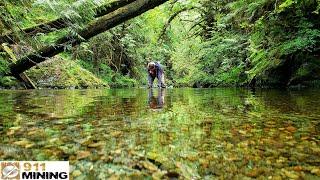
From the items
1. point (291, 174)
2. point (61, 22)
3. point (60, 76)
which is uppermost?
point (61, 22)

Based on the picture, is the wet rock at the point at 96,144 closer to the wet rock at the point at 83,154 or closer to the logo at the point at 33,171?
the wet rock at the point at 83,154

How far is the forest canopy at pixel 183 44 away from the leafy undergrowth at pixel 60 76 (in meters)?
0.04

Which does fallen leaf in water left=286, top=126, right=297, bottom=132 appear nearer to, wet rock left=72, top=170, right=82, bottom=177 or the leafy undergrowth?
wet rock left=72, top=170, right=82, bottom=177

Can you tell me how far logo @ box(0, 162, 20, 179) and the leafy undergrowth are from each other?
12.0 metres

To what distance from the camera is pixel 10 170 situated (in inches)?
61.1

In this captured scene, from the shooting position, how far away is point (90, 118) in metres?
3.55

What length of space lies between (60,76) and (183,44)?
10390 mm

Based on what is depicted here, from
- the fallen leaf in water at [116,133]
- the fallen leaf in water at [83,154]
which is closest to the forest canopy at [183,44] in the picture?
the fallen leaf in water at [116,133]

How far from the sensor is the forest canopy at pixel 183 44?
23.8 ft

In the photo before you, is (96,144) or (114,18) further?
(114,18)

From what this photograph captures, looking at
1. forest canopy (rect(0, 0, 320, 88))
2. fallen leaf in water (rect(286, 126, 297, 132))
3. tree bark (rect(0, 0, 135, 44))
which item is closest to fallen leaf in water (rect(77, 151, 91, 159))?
fallen leaf in water (rect(286, 126, 297, 132))

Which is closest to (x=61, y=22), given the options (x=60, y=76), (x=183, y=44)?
(x=60, y=76)

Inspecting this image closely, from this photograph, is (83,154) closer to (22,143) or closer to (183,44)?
(22,143)

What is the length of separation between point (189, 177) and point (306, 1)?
807 centimetres
